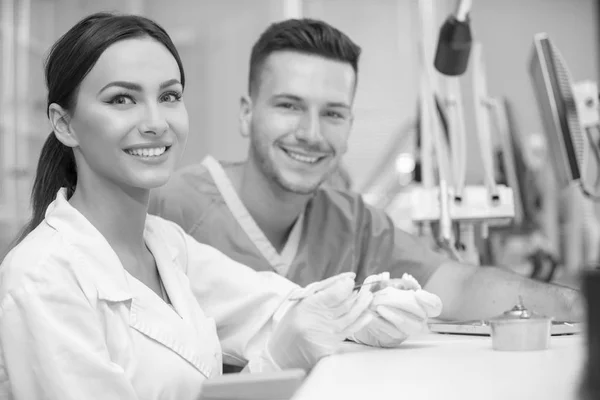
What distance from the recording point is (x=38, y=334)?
3.27 feet

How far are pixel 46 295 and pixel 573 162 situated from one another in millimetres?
1191

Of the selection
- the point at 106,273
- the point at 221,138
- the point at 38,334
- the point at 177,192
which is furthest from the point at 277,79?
the point at 221,138

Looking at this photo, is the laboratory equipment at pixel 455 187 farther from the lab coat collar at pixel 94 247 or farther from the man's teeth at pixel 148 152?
the lab coat collar at pixel 94 247

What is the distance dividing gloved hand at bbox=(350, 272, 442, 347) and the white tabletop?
27 millimetres

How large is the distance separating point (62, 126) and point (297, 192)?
743mm

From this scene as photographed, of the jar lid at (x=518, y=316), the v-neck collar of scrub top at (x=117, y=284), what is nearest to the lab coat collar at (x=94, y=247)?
the v-neck collar of scrub top at (x=117, y=284)

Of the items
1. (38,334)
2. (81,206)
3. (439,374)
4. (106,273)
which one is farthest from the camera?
(81,206)

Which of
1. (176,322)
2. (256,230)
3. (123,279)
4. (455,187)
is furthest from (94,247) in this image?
(455,187)

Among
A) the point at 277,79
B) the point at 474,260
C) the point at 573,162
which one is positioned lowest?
the point at 474,260

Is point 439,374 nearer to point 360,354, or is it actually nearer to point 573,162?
point 360,354

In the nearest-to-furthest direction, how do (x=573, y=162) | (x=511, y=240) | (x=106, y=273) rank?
(x=106, y=273), (x=573, y=162), (x=511, y=240)

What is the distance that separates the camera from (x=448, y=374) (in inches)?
34.3

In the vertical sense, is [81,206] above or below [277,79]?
below

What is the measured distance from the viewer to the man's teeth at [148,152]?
47.8 inches
